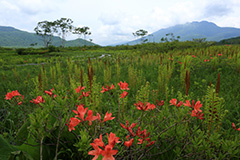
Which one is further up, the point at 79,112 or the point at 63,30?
the point at 63,30

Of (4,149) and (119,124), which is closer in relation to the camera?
(4,149)

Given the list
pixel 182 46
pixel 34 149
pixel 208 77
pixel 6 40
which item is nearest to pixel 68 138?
pixel 34 149

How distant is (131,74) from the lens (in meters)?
3.05

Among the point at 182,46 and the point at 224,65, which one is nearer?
the point at 224,65

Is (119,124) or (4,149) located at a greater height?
(4,149)

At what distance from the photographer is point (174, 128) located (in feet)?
3.60

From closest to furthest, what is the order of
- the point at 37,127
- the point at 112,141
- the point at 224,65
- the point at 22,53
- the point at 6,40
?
the point at 112,141
the point at 37,127
the point at 224,65
the point at 22,53
the point at 6,40

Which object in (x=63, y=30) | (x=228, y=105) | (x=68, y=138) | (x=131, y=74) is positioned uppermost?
(x=63, y=30)

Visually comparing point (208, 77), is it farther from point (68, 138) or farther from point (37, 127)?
point (37, 127)

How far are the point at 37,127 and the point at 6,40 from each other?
240374 millimetres

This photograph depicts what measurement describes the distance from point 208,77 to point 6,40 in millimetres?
239735

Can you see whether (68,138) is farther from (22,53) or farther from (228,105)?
(22,53)

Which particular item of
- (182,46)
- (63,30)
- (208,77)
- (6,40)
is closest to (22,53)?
(182,46)

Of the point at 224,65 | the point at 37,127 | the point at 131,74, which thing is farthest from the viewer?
the point at 224,65
